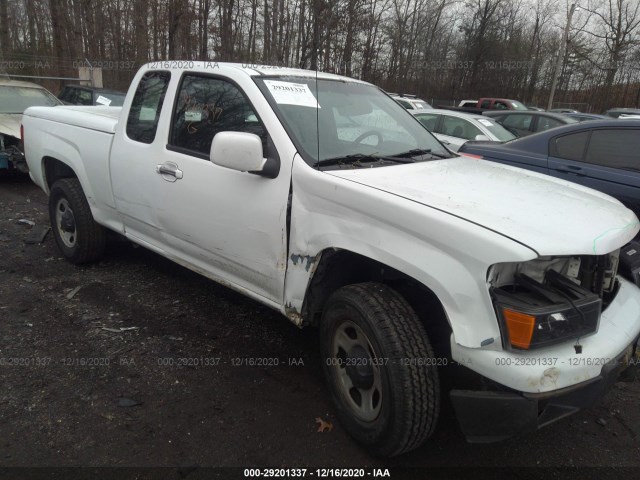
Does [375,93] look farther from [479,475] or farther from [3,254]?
[3,254]

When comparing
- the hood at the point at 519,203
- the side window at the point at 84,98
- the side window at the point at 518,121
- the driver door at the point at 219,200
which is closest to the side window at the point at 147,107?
the driver door at the point at 219,200

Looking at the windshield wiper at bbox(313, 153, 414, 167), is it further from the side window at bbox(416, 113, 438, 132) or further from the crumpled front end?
the side window at bbox(416, 113, 438, 132)

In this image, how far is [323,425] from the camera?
8.82ft

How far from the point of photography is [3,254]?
497 centimetres

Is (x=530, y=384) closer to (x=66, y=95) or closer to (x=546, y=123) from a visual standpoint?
(x=546, y=123)

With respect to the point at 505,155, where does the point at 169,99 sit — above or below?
above

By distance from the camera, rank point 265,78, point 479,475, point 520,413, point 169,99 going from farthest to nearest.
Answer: point 169,99 → point 265,78 → point 479,475 → point 520,413

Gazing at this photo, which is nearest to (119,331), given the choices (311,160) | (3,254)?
(311,160)

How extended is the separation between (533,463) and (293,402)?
1322mm

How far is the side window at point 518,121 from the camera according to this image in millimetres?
10344

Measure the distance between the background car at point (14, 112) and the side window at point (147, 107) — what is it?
4722mm

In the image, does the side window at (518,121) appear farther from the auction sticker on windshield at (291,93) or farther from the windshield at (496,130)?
the auction sticker on windshield at (291,93)

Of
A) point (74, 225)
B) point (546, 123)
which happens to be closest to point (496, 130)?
point (546, 123)

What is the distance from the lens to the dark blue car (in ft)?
14.7
